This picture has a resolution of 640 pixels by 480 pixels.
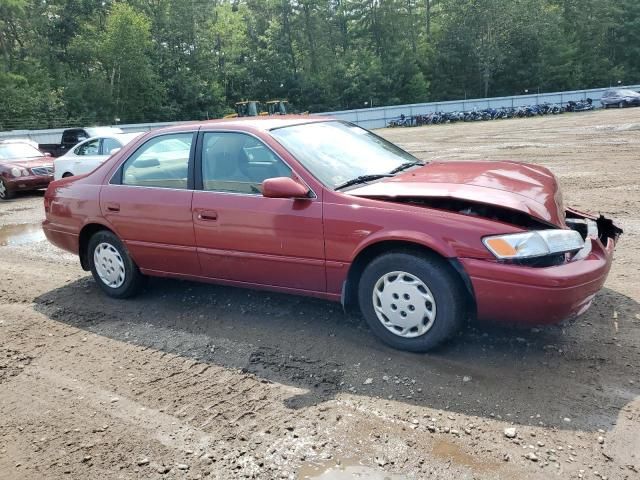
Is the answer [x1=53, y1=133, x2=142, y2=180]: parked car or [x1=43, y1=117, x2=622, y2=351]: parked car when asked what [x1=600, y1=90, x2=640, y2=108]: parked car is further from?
[x1=43, y1=117, x2=622, y2=351]: parked car

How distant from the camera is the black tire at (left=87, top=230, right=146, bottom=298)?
521 centimetres

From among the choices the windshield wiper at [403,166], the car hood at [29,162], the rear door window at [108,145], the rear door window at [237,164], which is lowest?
the windshield wiper at [403,166]

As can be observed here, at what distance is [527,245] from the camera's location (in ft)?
11.1

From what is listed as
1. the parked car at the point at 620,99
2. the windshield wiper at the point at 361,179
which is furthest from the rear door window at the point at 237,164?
the parked car at the point at 620,99

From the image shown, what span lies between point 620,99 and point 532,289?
39.5 m

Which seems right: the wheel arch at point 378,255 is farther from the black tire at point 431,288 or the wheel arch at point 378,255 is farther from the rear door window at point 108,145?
the rear door window at point 108,145

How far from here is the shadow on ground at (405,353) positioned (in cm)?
323

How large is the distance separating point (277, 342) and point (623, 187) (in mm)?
7676

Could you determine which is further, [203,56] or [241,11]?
[241,11]

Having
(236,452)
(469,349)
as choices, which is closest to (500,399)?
(469,349)

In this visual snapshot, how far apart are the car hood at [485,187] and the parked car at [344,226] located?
0.05ft

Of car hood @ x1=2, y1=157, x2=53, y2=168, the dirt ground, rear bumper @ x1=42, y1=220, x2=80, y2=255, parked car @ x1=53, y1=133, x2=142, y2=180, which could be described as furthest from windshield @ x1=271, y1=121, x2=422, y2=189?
car hood @ x1=2, y1=157, x2=53, y2=168

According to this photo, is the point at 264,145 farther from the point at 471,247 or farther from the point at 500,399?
the point at 500,399

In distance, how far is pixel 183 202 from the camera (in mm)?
4668
